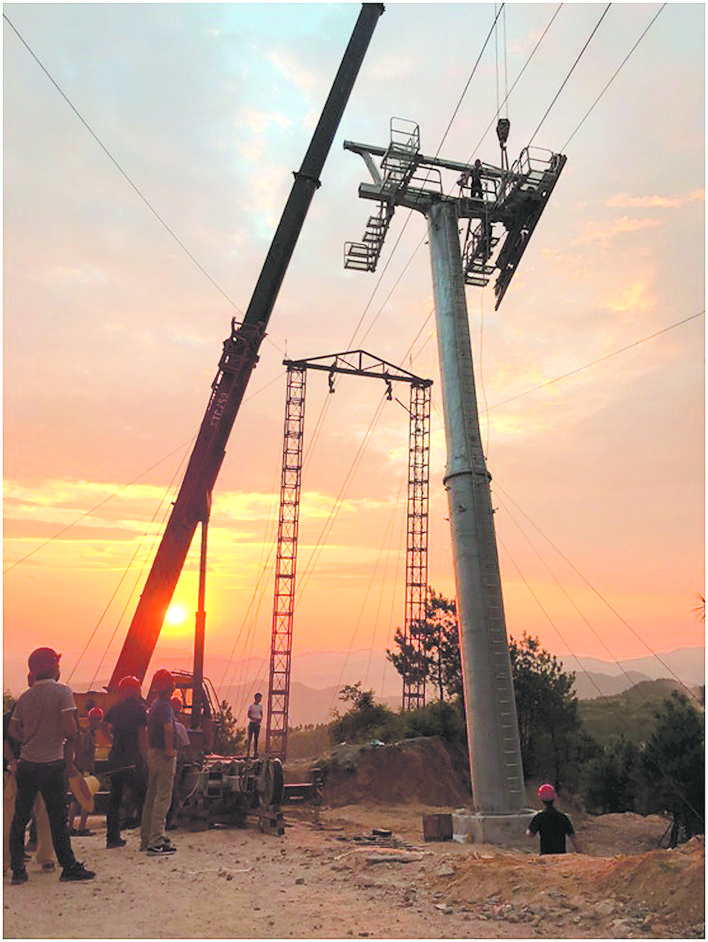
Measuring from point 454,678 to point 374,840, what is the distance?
80.8 ft

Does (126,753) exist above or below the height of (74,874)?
above

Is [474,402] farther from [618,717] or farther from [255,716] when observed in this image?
[618,717]

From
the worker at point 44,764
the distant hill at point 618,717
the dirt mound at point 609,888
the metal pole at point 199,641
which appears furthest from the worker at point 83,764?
the distant hill at point 618,717

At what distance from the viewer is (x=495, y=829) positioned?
43.3ft

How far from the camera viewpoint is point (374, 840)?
1247 cm

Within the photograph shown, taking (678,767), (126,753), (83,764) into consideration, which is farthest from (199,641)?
(678,767)

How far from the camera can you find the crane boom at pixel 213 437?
17.3 metres

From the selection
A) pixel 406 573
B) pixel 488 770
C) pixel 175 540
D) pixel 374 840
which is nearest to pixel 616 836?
pixel 488 770

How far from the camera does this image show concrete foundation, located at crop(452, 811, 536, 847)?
43.1 ft

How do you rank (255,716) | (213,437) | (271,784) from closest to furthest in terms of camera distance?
(271,784) → (213,437) → (255,716)

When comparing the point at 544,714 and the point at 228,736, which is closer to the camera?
the point at 544,714

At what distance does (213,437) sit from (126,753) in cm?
918

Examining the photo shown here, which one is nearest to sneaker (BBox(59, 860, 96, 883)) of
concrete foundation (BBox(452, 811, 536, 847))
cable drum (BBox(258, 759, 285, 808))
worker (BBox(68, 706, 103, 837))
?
worker (BBox(68, 706, 103, 837))

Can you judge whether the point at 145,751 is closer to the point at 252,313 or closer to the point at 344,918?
the point at 344,918
